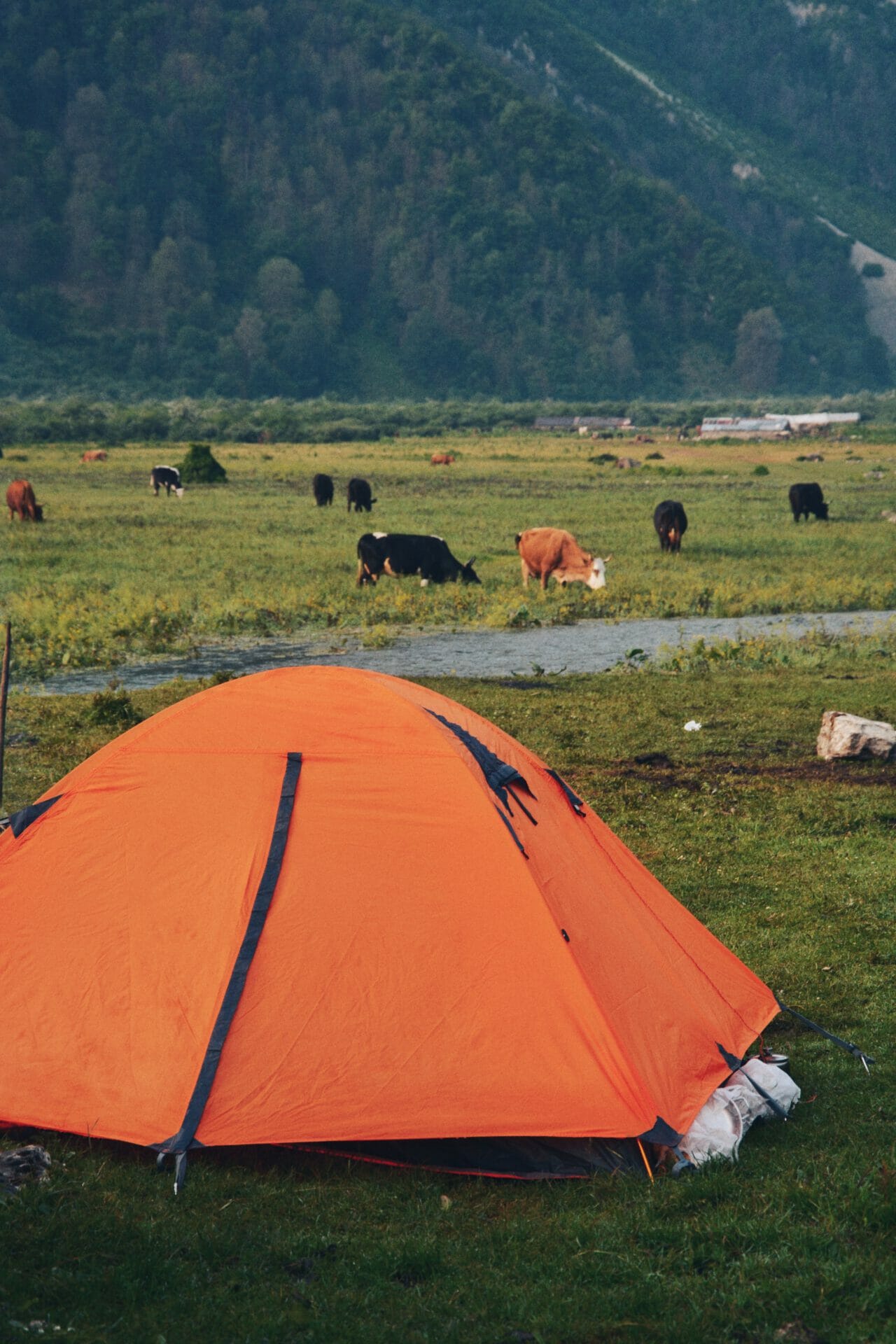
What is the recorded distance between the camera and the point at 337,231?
164 meters

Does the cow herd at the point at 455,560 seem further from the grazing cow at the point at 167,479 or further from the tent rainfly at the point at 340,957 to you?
the tent rainfly at the point at 340,957

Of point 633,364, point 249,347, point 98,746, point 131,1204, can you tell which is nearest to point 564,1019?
point 131,1204

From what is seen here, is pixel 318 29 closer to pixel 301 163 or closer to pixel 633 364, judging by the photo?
pixel 301 163

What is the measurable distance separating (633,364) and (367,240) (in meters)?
35.0

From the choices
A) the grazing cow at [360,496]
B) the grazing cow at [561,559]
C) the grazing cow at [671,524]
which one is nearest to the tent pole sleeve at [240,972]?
the grazing cow at [561,559]

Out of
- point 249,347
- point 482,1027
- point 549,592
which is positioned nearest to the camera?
point 482,1027

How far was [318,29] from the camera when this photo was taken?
580 ft

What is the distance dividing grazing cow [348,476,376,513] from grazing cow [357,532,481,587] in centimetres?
1256

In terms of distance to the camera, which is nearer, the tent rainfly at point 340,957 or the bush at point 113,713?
the tent rainfly at point 340,957

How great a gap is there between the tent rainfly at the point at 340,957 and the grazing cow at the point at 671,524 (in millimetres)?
25463

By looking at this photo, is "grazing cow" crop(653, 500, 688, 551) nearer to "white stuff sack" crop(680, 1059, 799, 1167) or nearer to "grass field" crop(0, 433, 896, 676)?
"grass field" crop(0, 433, 896, 676)

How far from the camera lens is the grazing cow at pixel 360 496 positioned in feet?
134

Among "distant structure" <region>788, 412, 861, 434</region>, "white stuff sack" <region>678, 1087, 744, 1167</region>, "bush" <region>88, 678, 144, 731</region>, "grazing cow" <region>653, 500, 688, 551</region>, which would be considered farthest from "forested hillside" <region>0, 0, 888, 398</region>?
"white stuff sack" <region>678, 1087, 744, 1167</region>

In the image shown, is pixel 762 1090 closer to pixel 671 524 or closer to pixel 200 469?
pixel 671 524
